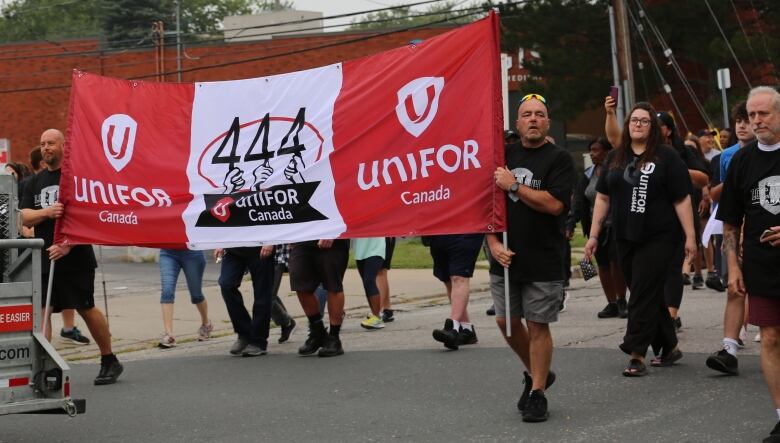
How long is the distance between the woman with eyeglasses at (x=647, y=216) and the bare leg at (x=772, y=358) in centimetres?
186

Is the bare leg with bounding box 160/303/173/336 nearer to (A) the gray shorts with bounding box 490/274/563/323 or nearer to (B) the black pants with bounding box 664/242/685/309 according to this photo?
(B) the black pants with bounding box 664/242/685/309

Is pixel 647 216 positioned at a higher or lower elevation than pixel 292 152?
lower

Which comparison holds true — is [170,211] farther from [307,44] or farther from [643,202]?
[307,44]

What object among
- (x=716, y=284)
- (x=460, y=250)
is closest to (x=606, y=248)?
(x=460, y=250)

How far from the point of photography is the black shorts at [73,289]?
349 inches

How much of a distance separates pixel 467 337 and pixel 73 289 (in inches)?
136

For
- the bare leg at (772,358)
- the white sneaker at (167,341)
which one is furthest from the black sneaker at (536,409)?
the white sneaker at (167,341)

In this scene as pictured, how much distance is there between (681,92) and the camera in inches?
1542

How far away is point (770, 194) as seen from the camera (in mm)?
6430

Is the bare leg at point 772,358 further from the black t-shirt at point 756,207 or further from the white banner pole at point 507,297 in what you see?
the white banner pole at point 507,297

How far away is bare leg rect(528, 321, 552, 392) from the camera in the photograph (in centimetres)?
705

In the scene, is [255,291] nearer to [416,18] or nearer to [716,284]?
[716,284]

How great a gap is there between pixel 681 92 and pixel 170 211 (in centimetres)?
3260

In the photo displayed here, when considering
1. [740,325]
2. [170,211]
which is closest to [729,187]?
[740,325]
